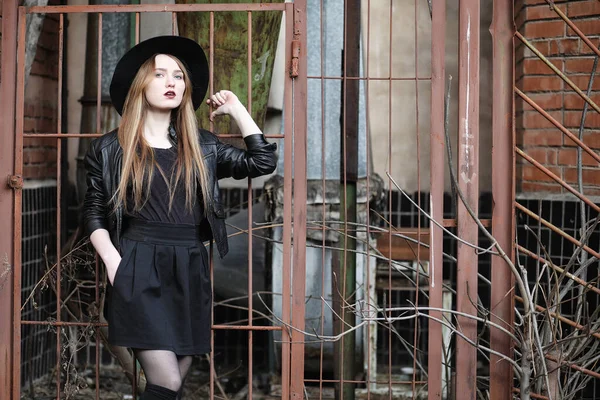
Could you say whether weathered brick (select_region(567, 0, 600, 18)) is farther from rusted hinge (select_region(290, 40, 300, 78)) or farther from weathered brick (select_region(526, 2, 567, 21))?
rusted hinge (select_region(290, 40, 300, 78))

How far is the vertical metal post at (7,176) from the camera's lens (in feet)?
12.0

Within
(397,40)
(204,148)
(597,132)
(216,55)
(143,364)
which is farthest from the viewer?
(397,40)

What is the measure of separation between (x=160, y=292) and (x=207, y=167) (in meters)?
0.56

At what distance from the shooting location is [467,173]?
363 cm

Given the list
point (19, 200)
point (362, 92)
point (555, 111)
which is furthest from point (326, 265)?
point (19, 200)

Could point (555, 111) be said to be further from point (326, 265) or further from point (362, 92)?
point (326, 265)

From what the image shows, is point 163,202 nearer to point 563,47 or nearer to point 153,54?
point 153,54

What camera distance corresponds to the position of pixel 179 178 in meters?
3.35

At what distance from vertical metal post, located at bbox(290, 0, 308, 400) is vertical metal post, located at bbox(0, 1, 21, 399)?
1.27 metres

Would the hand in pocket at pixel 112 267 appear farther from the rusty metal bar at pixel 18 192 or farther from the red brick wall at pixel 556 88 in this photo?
the red brick wall at pixel 556 88

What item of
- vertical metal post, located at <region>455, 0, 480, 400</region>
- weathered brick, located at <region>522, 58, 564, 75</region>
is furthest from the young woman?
weathered brick, located at <region>522, 58, 564, 75</region>

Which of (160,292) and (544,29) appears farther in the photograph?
(544,29)

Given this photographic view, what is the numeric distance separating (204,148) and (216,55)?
3.18 feet

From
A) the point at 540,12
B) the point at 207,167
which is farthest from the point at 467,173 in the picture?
the point at 540,12
